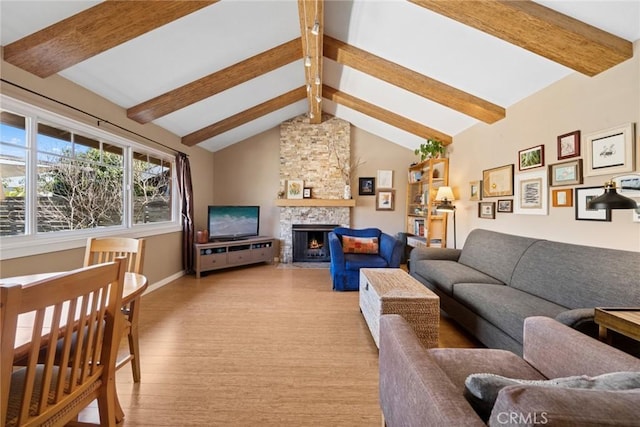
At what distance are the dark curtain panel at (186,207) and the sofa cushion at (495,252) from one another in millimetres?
4319

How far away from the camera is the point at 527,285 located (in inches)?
92.7

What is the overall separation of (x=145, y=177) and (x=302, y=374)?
3.63m

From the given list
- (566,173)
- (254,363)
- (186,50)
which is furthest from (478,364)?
(186,50)

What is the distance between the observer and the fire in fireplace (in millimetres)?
5594

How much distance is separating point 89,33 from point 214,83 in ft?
4.57

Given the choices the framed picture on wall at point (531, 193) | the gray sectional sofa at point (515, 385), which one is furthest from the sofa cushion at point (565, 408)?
the framed picture on wall at point (531, 193)

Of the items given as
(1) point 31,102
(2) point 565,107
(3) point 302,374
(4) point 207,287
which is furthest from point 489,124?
(1) point 31,102

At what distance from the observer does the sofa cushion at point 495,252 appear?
2.65 meters

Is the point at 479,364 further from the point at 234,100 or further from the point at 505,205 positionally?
the point at 234,100

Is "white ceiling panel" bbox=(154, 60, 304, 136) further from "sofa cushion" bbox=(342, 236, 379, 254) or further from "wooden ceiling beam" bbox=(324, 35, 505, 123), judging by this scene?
"sofa cushion" bbox=(342, 236, 379, 254)

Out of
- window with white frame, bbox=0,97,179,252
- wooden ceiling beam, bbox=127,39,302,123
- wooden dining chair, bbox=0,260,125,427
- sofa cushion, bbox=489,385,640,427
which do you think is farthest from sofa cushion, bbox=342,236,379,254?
sofa cushion, bbox=489,385,640,427

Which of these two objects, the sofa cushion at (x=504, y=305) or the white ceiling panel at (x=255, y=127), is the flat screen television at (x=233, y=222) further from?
the sofa cushion at (x=504, y=305)

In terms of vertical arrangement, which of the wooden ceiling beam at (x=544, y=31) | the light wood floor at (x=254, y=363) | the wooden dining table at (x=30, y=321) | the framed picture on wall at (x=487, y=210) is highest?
the wooden ceiling beam at (x=544, y=31)

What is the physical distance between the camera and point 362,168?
5.96m
